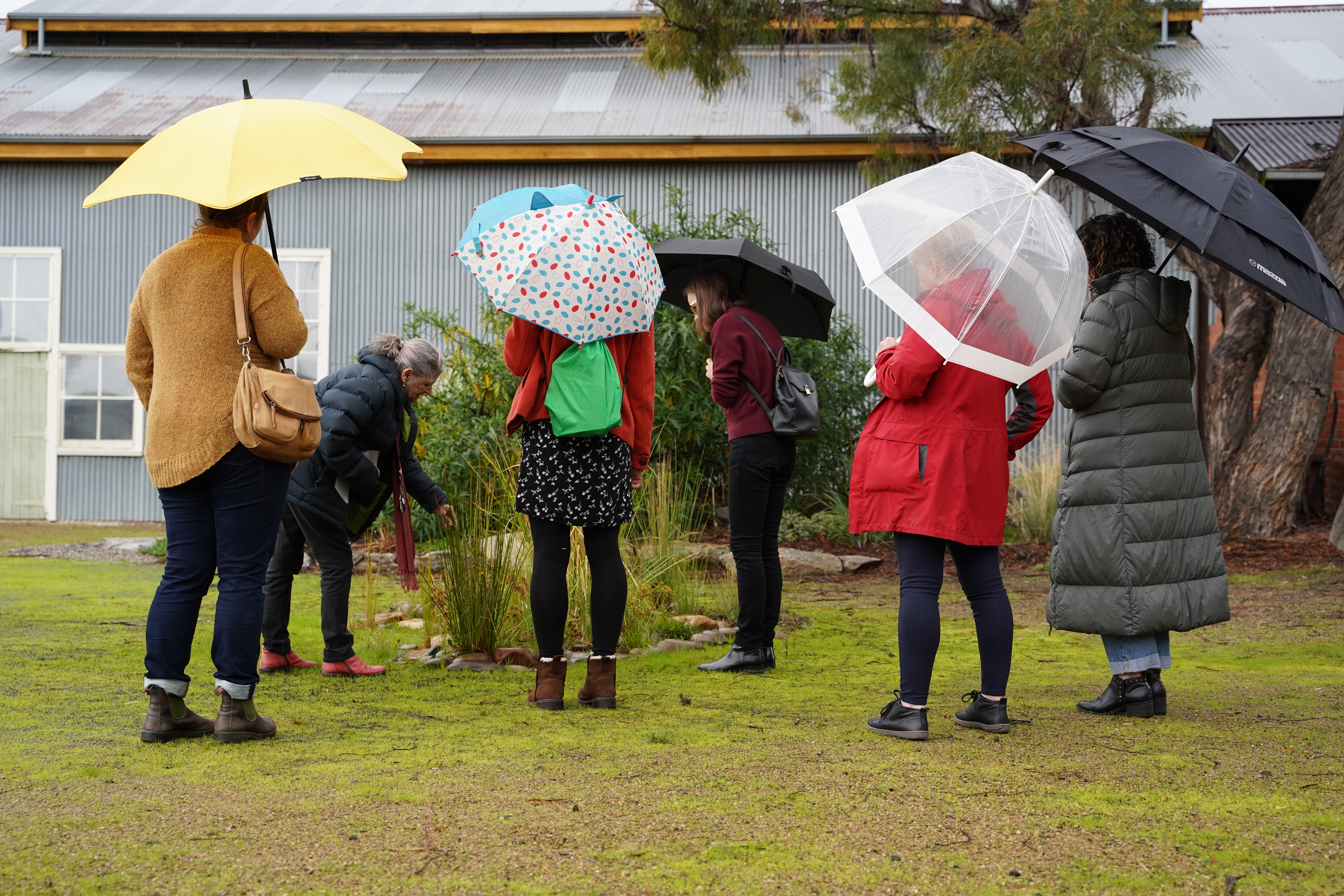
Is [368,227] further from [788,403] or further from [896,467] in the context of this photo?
Answer: [896,467]

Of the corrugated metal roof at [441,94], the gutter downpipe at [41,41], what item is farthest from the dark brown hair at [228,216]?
the gutter downpipe at [41,41]

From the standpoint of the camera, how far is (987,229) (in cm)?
355

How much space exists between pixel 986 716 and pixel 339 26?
15162mm

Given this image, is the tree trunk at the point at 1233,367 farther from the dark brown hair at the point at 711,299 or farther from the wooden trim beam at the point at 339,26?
the wooden trim beam at the point at 339,26

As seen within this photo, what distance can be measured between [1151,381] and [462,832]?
266cm

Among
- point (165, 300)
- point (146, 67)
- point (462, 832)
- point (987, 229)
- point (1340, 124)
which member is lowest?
point (462, 832)

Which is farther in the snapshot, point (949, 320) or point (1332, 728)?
point (1332, 728)

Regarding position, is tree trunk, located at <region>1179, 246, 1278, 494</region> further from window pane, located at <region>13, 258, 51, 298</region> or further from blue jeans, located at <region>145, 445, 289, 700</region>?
window pane, located at <region>13, 258, 51, 298</region>

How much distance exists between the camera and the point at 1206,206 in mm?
3537

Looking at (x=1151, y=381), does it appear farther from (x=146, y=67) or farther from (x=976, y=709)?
(x=146, y=67)

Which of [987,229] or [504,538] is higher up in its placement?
[987,229]

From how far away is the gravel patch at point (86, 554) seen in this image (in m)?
9.49

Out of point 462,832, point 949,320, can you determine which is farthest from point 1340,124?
point 462,832

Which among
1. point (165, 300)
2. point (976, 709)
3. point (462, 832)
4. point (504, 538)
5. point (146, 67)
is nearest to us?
point (462, 832)
